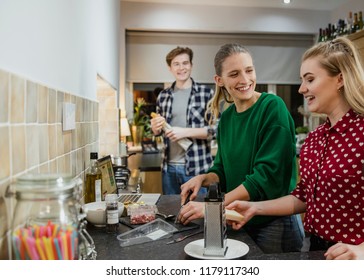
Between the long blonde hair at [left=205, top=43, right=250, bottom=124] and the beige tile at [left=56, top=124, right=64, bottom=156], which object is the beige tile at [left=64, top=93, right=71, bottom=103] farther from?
the long blonde hair at [left=205, top=43, right=250, bottom=124]

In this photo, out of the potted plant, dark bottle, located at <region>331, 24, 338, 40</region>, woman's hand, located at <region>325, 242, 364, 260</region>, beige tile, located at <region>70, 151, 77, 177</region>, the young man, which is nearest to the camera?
woman's hand, located at <region>325, 242, 364, 260</region>

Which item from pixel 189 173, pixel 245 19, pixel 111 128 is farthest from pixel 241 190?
pixel 245 19

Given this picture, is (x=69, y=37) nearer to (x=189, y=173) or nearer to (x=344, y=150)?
(x=344, y=150)

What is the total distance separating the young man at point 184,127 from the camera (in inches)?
85.7

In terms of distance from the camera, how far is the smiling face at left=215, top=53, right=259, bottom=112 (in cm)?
121

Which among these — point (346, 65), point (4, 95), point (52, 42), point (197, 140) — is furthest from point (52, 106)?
point (197, 140)

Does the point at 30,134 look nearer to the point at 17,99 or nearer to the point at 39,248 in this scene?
the point at 17,99

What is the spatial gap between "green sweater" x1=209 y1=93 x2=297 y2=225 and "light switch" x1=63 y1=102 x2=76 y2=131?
1.62 feet

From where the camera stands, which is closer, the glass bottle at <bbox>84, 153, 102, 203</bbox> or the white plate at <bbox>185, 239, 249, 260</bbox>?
the white plate at <bbox>185, 239, 249, 260</bbox>

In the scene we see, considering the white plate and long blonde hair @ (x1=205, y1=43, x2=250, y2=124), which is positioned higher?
long blonde hair @ (x1=205, y1=43, x2=250, y2=124)

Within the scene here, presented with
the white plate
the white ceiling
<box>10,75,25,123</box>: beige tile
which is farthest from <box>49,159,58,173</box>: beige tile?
the white ceiling

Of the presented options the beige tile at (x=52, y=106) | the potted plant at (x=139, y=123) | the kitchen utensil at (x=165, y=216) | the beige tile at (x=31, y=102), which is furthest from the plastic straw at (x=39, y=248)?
the potted plant at (x=139, y=123)
